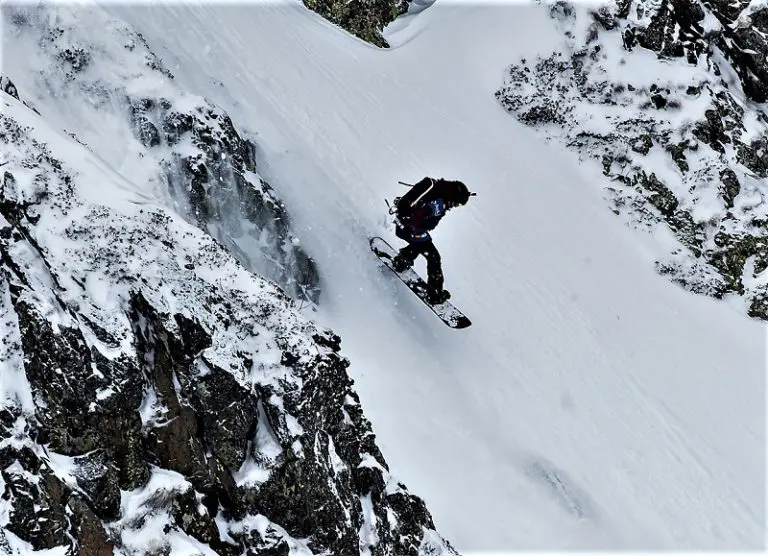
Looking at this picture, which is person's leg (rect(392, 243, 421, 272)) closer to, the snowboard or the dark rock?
the snowboard

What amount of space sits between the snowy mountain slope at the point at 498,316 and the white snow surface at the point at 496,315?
38 millimetres

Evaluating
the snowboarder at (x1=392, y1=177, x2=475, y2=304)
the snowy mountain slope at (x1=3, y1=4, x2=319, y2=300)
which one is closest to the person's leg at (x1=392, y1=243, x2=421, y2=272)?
the snowboarder at (x1=392, y1=177, x2=475, y2=304)

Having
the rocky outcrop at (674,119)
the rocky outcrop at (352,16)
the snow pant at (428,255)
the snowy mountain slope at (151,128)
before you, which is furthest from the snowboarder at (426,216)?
the rocky outcrop at (352,16)

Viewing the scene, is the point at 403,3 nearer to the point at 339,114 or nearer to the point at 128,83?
the point at 339,114

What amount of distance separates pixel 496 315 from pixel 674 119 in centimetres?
847

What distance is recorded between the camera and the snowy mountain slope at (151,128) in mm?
12445

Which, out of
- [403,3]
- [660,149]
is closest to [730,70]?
[660,149]

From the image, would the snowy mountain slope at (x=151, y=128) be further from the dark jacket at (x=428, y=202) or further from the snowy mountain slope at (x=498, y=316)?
the dark jacket at (x=428, y=202)

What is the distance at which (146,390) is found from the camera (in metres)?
7.60

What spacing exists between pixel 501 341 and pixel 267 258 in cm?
435

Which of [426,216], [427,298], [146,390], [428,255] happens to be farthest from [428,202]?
[146,390]

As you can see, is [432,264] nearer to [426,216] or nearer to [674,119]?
[426,216]

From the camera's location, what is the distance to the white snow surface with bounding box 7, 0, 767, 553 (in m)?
11.8

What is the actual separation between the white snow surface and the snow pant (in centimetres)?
66
